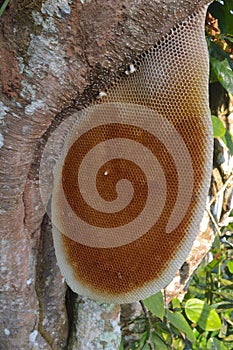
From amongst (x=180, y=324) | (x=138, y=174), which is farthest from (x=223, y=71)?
(x=180, y=324)

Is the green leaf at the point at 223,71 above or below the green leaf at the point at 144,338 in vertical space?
above

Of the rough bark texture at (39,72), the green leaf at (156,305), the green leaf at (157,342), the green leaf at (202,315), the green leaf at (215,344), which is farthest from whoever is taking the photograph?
the green leaf at (215,344)

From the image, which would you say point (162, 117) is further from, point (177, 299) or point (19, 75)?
point (177, 299)

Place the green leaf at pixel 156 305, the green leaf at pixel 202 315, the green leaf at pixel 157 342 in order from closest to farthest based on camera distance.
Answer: the green leaf at pixel 156 305
the green leaf at pixel 157 342
the green leaf at pixel 202 315

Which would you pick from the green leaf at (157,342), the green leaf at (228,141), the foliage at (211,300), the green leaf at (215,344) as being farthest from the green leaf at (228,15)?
the green leaf at (215,344)

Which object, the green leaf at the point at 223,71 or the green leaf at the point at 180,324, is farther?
the green leaf at the point at 180,324

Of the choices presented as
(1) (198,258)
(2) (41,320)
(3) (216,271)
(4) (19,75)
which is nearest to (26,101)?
(4) (19,75)

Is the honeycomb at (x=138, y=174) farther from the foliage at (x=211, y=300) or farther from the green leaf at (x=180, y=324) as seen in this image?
the green leaf at (x=180, y=324)

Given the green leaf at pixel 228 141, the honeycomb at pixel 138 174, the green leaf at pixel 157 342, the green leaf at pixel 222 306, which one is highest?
the honeycomb at pixel 138 174
